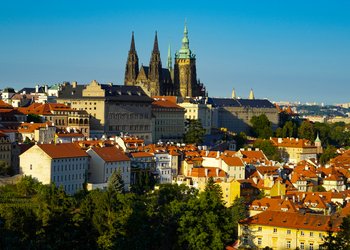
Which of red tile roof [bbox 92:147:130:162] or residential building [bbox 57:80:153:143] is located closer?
red tile roof [bbox 92:147:130:162]

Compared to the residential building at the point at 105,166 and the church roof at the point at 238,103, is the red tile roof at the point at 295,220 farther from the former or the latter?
the church roof at the point at 238,103

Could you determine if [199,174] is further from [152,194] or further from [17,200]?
[17,200]

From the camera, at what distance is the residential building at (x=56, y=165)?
78188mm

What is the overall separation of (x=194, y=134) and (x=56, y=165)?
5086 centimetres

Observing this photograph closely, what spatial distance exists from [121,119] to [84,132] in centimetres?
1076

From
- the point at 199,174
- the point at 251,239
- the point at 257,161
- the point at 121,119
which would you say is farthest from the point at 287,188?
the point at 121,119

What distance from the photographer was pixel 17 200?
234 ft

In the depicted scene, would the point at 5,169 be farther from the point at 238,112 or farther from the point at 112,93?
the point at 238,112

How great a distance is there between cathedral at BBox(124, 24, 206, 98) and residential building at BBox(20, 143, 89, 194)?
6618 cm

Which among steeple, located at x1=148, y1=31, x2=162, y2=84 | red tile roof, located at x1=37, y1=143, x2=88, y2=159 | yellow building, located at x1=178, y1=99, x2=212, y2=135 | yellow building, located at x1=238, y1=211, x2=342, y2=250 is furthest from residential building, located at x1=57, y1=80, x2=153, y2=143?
yellow building, located at x1=238, y1=211, x2=342, y2=250

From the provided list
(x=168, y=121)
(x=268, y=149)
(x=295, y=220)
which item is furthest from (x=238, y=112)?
→ (x=295, y=220)

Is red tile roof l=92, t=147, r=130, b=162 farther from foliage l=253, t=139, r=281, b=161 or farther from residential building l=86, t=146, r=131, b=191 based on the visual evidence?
foliage l=253, t=139, r=281, b=161

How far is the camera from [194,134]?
127812 millimetres

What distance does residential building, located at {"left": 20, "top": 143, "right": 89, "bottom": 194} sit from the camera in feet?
257
